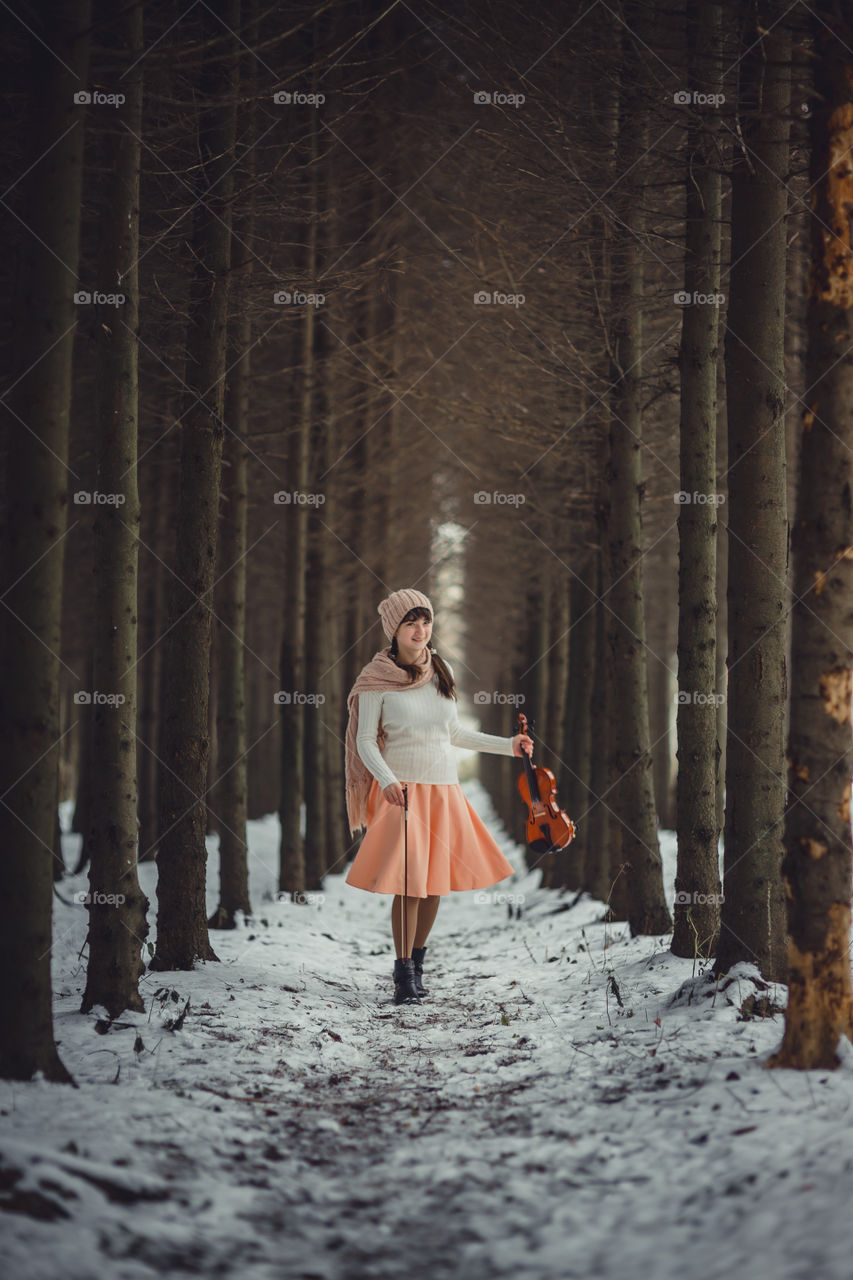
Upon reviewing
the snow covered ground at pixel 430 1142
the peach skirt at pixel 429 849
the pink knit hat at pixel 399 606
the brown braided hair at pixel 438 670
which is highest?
the pink knit hat at pixel 399 606

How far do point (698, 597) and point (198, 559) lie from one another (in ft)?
11.5

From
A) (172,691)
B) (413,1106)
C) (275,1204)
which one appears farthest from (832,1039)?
(172,691)

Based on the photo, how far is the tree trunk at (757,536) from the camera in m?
5.61

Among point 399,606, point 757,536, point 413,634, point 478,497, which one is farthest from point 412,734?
point 478,497

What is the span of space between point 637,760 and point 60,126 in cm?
596

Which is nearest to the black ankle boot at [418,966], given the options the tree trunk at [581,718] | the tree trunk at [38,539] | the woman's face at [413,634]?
the woman's face at [413,634]

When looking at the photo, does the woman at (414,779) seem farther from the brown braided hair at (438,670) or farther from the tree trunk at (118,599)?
the tree trunk at (118,599)

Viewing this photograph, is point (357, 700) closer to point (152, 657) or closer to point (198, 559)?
point (198, 559)

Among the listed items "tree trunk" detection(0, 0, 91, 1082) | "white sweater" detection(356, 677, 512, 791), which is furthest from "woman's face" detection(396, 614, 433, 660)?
"tree trunk" detection(0, 0, 91, 1082)

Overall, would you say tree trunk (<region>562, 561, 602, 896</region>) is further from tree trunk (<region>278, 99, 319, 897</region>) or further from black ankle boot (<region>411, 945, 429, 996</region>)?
black ankle boot (<region>411, 945, 429, 996</region>)

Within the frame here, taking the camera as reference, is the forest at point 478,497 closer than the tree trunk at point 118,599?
Yes

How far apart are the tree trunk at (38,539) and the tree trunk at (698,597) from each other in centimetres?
408

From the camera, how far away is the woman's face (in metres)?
7.01

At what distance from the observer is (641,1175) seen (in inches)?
140
